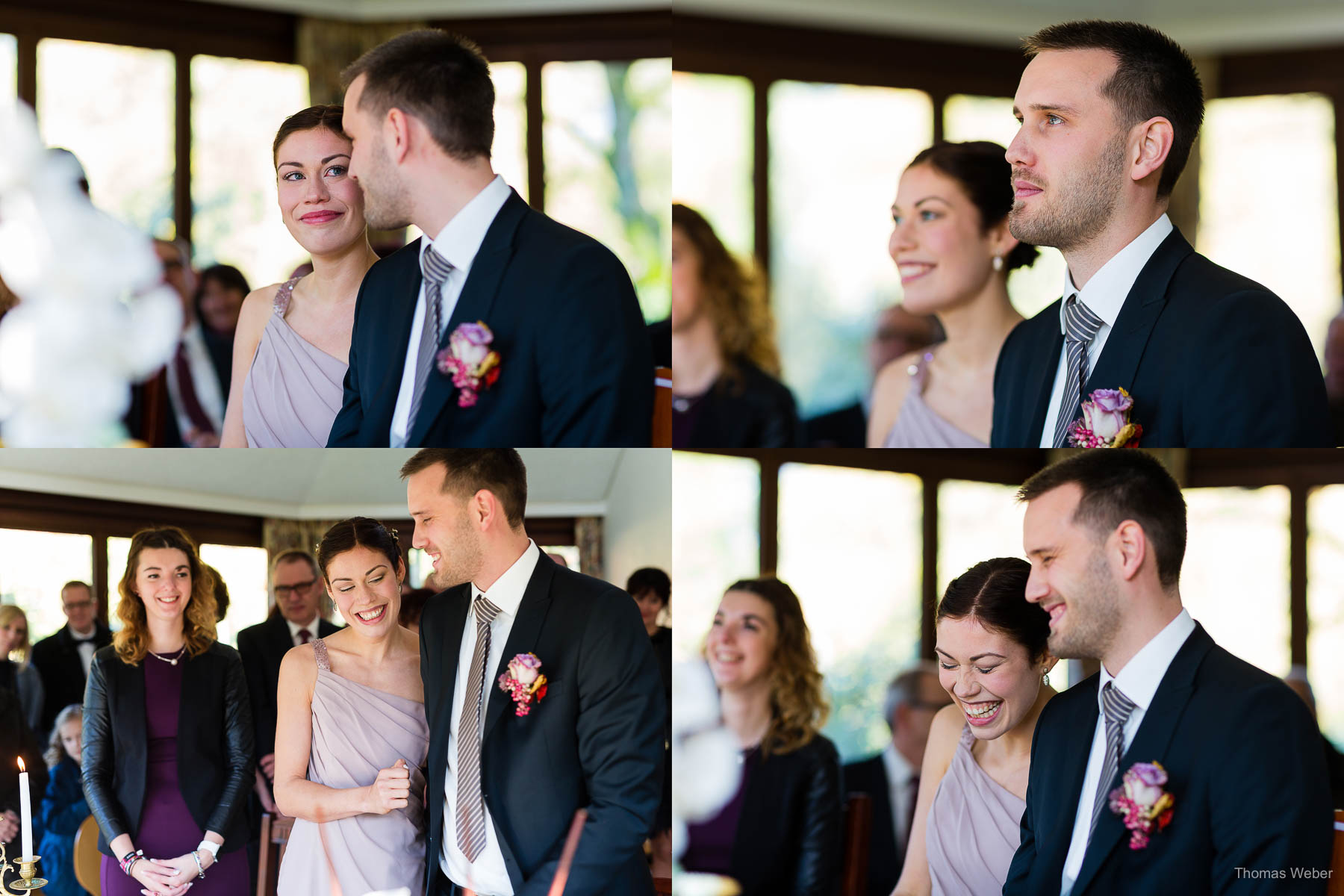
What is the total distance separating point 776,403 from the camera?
3219 millimetres

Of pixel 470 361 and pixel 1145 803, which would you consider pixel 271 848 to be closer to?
pixel 470 361

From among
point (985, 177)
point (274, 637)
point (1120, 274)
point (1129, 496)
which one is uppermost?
point (985, 177)

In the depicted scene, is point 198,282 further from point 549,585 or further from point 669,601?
point 669,601

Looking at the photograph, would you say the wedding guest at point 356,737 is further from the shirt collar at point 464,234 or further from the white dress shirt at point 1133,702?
the white dress shirt at point 1133,702

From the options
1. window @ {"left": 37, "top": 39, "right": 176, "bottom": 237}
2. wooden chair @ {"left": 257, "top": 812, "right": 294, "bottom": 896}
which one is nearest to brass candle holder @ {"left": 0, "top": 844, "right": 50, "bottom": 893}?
wooden chair @ {"left": 257, "top": 812, "right": 294, "bottom": 896}

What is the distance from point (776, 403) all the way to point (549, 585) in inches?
27.6

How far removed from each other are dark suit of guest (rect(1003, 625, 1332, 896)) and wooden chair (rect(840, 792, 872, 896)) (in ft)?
1.16

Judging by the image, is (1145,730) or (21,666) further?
(21,666)

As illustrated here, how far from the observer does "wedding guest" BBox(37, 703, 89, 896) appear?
10.4 feet

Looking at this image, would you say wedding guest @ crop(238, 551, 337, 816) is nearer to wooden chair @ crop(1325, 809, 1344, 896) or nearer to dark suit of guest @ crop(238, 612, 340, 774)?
dark suit of guest @ crop(238, 612, 340, 774)

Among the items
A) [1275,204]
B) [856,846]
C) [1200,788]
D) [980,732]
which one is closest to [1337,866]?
[1200,788]

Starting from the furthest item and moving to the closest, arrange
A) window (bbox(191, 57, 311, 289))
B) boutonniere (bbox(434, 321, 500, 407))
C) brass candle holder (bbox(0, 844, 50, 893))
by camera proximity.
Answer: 1. window (bbox(191, 57, 311, 289))
2. boutonniere (bbox(434, 321, 500, 407))
3. brass candle holder (bbox(0, 844, 50, 893))

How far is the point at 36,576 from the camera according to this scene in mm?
3164

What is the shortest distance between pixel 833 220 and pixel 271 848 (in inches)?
79.6
